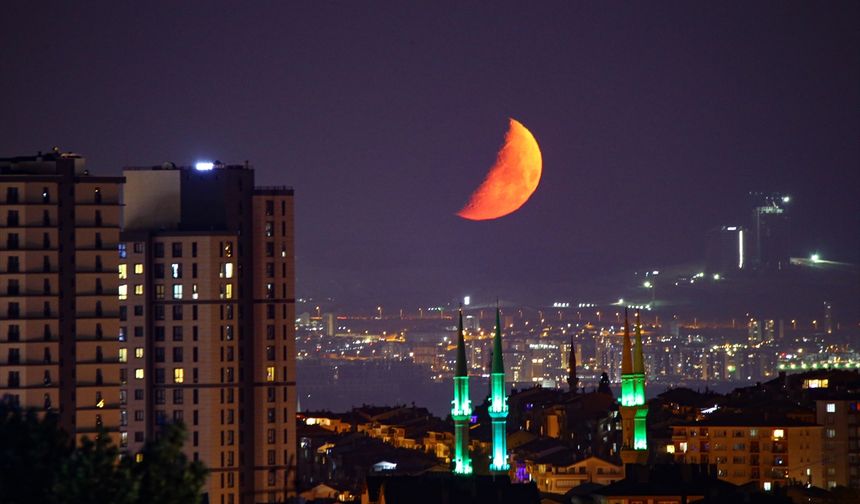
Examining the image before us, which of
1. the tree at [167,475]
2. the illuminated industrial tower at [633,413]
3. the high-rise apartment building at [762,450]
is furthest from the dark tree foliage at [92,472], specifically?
the high-rise apartment building at [762,450]

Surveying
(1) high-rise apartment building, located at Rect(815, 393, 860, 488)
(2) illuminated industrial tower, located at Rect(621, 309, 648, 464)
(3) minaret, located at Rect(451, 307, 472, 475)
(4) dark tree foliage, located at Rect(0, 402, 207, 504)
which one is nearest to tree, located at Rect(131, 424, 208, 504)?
(4) dark tree foliage, located at Rect(0, 402, 207, 504)

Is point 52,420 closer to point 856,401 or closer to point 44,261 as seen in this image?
point 44,261

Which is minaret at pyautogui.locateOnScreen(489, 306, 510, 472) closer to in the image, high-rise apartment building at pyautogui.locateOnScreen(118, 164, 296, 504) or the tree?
high-rise apartment building at pyautogui.locateOnScreen(118, 164, 296, 504)

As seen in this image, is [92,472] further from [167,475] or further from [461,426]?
[461,426]

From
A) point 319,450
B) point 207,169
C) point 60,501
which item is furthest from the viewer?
point 319,450

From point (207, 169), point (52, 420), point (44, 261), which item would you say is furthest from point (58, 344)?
point (52, 420)

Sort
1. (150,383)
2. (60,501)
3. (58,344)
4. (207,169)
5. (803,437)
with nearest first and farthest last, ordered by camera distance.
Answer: (60,501), (58,344), (150,383), (207,169), (803,437)

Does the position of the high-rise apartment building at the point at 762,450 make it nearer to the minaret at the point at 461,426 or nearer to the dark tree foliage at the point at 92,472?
the minaret at the point at 461,426
